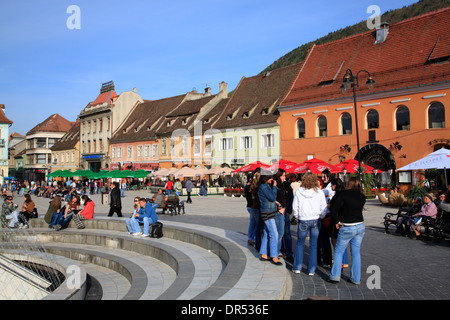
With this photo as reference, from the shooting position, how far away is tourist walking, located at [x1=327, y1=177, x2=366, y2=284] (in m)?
6.71

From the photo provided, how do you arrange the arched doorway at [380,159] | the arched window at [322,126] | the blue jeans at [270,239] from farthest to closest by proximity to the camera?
the arched window at [322,126] < the arched doorway at [380,159] < the blue jeans at [270,239]

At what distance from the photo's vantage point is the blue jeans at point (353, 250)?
671cm

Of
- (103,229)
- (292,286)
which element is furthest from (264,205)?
(103,229)

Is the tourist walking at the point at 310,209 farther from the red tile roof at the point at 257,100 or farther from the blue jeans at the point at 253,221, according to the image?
the red tile roof at the point at 257,100

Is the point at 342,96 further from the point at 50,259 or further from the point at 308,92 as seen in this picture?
the point at 50,259

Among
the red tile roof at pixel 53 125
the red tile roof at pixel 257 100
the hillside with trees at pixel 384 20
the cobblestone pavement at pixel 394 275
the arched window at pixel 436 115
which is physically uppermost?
the hillside with trees at pixel 384 20

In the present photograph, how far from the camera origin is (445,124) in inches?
1084

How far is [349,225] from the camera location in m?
6.72

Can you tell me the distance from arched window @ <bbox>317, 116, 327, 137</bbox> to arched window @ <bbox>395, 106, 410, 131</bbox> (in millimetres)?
6218

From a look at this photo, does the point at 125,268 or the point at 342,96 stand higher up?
the point at 342,96

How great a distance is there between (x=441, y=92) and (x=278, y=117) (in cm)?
1460

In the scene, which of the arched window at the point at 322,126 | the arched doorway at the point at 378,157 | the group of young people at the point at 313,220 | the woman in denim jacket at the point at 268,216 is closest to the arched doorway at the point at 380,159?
the arched doorway at the point at 378,157

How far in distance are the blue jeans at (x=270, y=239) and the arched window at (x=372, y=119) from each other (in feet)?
85.9

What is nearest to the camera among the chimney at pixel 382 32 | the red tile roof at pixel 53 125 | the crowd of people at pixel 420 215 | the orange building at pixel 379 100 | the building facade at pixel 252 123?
the crowd of people at pixel 420 215
